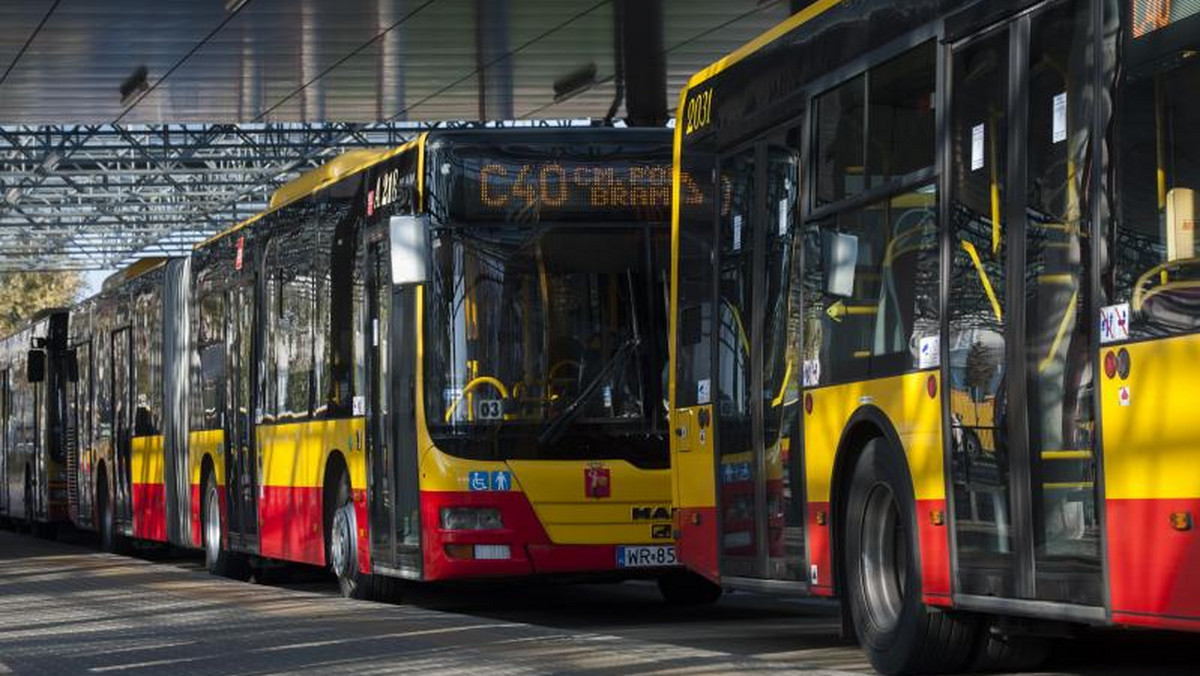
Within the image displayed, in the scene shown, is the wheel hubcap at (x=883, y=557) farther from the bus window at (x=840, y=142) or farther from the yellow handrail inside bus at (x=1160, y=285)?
the yellow handrail inside bus at (x=1160, y=285)

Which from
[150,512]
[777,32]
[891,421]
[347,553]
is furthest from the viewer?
[150,512]

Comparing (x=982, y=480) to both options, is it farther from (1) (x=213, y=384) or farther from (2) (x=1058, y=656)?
(1) (x=213, y=384)

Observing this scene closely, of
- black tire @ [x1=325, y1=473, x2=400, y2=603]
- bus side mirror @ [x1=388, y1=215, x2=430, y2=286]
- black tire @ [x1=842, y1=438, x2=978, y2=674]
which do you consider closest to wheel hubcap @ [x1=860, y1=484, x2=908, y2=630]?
black tire @ [x1=842, y1=438, x2=978, y2=674]

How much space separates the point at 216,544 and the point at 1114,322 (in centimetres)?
1476

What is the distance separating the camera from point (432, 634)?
1297 centimetres

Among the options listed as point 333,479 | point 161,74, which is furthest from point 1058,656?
point 161,74

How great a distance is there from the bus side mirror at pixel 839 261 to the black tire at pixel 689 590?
5.86 meters

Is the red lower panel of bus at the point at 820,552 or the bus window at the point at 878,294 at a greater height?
the bus window at the point at 878,294

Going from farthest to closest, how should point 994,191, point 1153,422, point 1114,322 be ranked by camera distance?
point 994,191, point 1114,322, point 1153,422

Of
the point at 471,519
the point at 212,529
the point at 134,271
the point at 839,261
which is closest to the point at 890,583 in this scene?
the point at 839,261

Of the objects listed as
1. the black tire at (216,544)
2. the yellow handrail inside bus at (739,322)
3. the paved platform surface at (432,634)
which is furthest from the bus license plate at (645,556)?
the black tire at (216,544)

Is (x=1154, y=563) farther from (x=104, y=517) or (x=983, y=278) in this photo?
(x=104, y=517)

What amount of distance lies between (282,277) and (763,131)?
797 cm

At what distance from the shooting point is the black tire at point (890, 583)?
10258 millimetres
